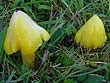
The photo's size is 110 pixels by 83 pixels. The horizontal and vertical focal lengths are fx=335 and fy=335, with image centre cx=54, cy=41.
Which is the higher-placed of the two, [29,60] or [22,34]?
[22,34]

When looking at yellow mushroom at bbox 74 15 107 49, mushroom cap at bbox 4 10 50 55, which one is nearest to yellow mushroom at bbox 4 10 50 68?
mushroom cap at bbox 4 10 50 55

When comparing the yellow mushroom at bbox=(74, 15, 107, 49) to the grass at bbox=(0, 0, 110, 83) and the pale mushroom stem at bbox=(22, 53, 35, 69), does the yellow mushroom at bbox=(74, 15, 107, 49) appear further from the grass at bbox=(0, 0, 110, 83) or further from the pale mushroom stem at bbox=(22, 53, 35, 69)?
the pale mushroom stem at bbox=(22, 53, 35, 69)

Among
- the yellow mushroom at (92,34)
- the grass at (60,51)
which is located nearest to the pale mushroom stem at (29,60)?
the grass at (60,51)

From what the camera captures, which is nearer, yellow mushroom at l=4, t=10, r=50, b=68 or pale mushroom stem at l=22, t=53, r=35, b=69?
yellow mushroom at l=4, t=10, r=50, b=68

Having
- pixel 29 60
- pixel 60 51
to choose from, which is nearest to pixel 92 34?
pixel 60 51

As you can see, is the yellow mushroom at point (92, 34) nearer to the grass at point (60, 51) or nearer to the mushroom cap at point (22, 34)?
the grass at point (60, 51)

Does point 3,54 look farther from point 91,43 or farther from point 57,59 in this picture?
point 91,43

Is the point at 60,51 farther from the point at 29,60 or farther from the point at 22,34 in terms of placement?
the point at 22,34

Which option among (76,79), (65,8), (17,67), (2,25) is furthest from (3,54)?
(65,8)
